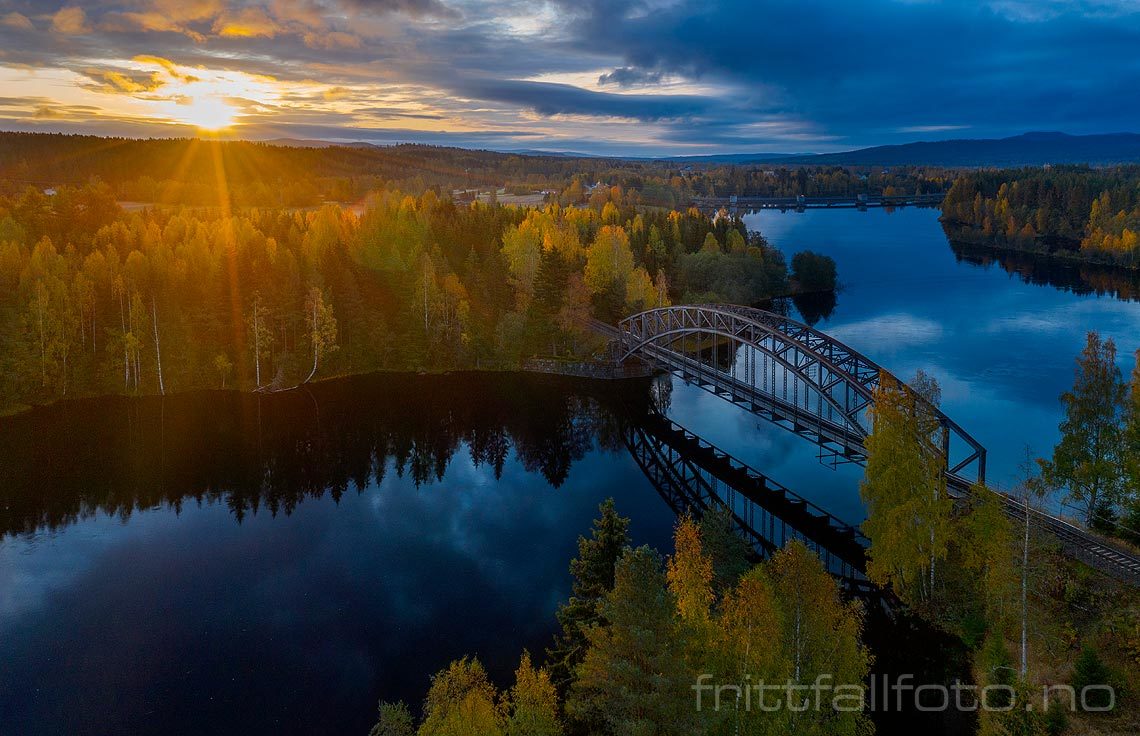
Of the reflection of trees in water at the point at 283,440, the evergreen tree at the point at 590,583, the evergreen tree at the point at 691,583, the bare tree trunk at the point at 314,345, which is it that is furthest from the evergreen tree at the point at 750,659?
the bare tree trunk at the point at 314,345

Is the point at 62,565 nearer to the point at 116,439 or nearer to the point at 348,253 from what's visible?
the point at 116,439

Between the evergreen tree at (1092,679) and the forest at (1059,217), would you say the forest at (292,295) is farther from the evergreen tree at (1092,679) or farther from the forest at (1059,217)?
the forest at (1059,217)

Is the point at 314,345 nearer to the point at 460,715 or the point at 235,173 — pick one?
the point at 460,715

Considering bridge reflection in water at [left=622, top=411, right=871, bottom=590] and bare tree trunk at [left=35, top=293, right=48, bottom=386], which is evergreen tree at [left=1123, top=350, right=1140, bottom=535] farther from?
bare tree trunk at [left=35, top=293, right=48, bottom=386]

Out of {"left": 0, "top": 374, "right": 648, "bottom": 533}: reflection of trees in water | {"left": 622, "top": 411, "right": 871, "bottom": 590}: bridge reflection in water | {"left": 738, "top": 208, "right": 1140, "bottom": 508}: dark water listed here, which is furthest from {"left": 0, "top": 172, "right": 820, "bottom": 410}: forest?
{"left": 622, "top": 411, "right": 871, "bottom": 590}: bridge reflection in water

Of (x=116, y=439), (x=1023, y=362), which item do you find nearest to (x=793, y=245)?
(x=1023, y=362)
